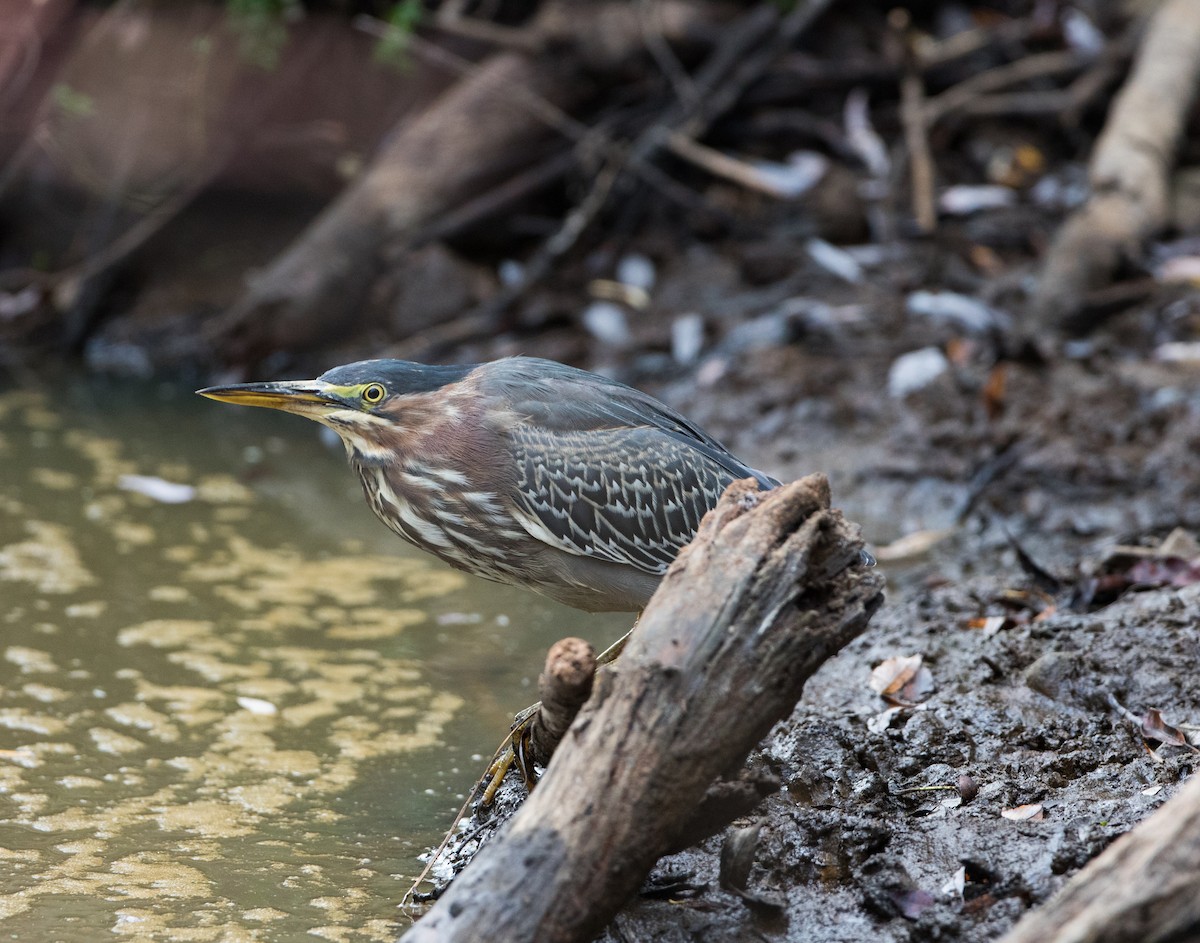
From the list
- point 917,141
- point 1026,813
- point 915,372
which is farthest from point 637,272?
point 1026,813

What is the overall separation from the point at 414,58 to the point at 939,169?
142 inches

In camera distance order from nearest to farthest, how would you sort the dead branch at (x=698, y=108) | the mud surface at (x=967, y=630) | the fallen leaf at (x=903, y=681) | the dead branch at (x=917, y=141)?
the mud surface at (x=967, y=630)
the fallen leaf at (x=903, y=681)
the dead branch at (x=917, y=141)
the dead branch at (x=698, y=108)

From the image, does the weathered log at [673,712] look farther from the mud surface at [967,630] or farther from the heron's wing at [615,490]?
the heron's wing at [615,490]

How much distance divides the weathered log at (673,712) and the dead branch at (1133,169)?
14.8 feet

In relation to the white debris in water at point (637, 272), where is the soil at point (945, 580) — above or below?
below

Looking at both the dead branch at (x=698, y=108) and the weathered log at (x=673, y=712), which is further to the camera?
the dead branch at (x=698, y=108)

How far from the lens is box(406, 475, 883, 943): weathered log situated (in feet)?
7.94

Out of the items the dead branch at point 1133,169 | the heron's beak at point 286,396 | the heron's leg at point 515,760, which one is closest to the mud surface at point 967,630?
the dead branch at point 1133,169

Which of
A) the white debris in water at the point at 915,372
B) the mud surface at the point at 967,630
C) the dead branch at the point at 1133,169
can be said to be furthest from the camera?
the dead branch at the point at 1133,169

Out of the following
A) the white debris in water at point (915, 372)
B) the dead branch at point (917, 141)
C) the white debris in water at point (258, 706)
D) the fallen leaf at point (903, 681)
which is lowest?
the fallen leaf at point (903, 681)

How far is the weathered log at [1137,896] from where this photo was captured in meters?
2.07

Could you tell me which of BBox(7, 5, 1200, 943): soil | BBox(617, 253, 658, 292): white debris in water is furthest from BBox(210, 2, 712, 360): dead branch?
BBox(617, 253, 658, 292): white debris in water

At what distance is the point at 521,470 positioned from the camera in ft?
12.5

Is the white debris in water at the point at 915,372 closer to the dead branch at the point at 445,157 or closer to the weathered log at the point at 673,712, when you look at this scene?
the dead branch at the point at 445,157
